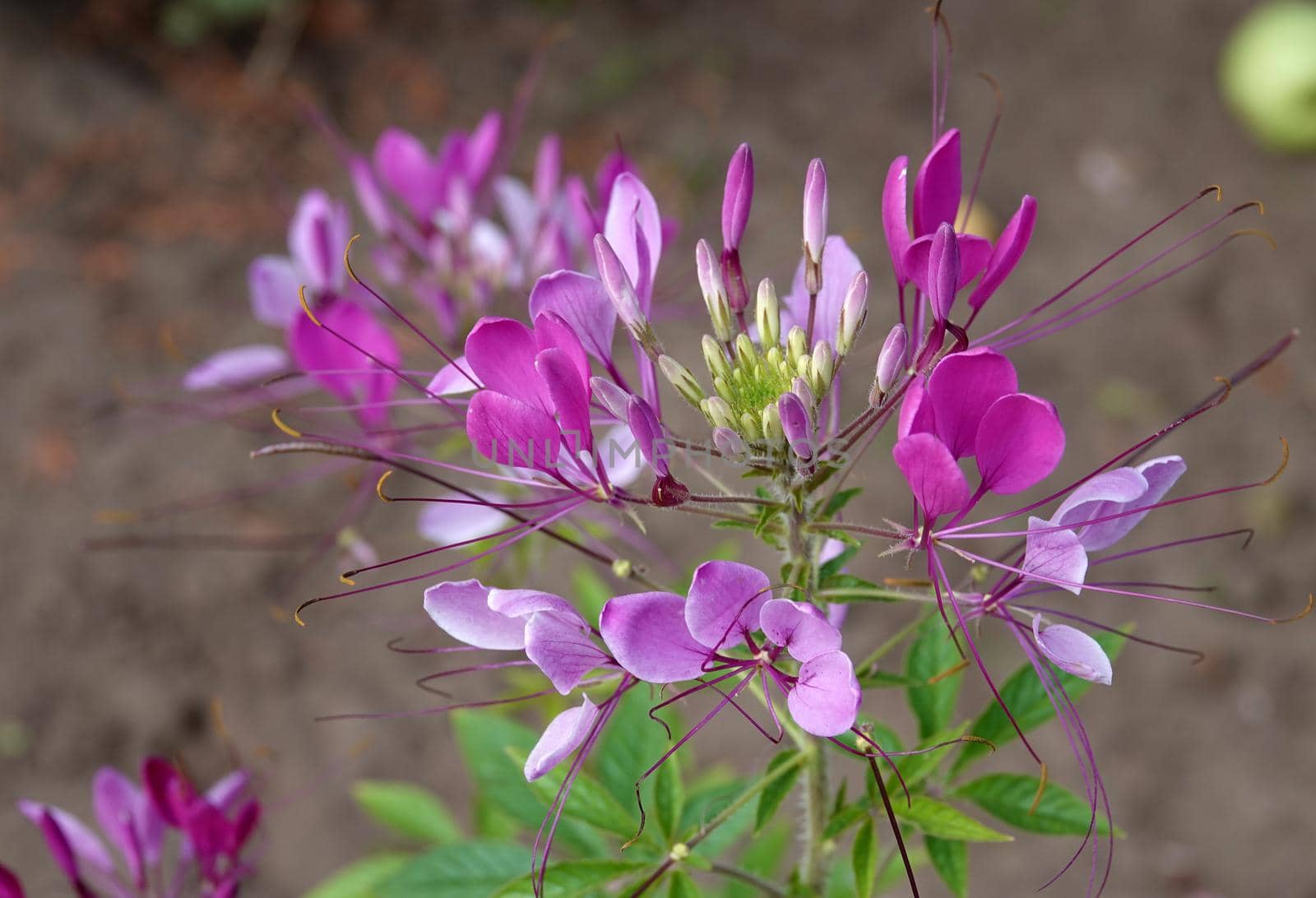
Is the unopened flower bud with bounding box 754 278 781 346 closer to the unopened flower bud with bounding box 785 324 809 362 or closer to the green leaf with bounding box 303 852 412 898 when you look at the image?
the unopened flower bud with bounding box 785 324 809 362

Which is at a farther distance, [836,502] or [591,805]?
[591,805]

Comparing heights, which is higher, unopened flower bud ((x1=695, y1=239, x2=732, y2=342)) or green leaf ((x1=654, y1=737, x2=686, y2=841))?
unopened flower bud ((x1=695, y1=239, x2=732, y2=342))

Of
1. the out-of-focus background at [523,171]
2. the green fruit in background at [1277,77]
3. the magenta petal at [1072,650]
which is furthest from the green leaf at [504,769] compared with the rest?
the green fruit in background at [1277,77]

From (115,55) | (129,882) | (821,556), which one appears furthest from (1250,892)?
(115,55)

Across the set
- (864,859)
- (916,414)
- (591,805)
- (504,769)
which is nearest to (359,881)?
(504,769)

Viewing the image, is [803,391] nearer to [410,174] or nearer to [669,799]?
[669,799]

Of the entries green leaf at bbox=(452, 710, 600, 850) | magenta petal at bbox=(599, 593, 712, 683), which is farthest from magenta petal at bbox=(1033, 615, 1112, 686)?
green leaf at bbox=(452, 710, 600, 850)

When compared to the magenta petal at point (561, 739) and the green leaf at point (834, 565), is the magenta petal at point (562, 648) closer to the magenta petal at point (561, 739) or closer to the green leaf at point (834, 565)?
the magenta petal at point (561, 739)
